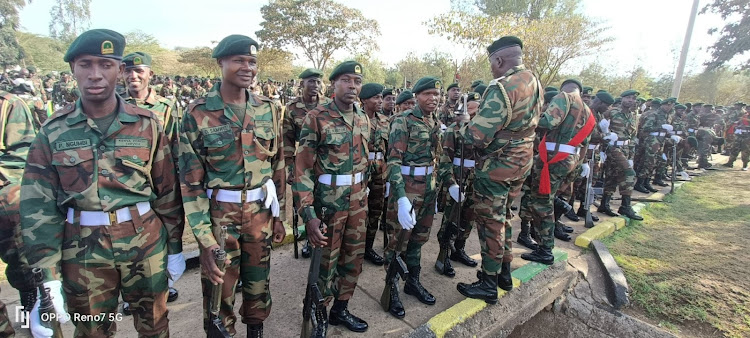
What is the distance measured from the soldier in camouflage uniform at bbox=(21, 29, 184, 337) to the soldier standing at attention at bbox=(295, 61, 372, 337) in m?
1.14

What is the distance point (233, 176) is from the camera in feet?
8.17

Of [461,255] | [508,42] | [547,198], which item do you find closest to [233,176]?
[508,42]

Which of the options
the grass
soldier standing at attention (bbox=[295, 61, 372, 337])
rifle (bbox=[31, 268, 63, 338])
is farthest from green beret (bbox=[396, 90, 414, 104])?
rifle (bbox=[31, 268, 63, 338])

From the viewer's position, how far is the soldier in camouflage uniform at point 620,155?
690 cm

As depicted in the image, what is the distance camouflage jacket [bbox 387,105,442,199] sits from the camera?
140 inches

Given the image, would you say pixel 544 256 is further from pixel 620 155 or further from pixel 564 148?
pixel 620 155

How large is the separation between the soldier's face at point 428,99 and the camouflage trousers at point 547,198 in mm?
2001

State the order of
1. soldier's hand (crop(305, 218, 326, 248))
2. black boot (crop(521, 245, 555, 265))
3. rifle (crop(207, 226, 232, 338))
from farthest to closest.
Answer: black boot (crop(521, 245, 555, 265)) < soldier's hand (crop(305, 218, 326, 248)) < rifle (crop(207, 226, 232, 338))

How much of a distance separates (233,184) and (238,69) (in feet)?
2.69

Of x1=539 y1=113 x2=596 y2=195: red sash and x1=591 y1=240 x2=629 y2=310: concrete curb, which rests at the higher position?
x1=539 y1=113 x2=596 y2=195: red sash

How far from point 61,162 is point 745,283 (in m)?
7.30

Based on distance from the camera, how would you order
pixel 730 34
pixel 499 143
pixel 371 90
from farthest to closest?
pixel 730 34 < pixel 371 90 < pixel 499 143

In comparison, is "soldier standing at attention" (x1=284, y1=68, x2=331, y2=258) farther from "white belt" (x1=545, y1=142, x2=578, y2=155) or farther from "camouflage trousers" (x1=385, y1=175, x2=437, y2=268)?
"white belt" (x1=545, y1=142, x2=578, y2=155)

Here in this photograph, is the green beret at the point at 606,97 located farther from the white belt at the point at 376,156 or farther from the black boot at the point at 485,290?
the black boot at the point at 485,290
